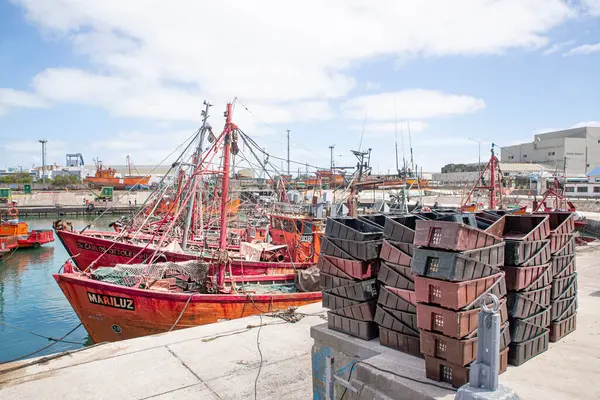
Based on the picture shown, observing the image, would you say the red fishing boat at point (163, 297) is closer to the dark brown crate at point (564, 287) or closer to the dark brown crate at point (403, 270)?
the dark brown crate at point (403, 270)

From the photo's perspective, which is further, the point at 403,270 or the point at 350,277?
the point at 350,277

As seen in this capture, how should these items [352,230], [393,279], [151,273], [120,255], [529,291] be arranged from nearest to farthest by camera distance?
[529,291]
[393,279]
[352,230]
[151,273]
[120,255]

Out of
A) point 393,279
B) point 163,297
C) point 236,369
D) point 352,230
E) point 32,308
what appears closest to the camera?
point 393,279

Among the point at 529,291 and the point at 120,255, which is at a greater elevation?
the point at 529,291

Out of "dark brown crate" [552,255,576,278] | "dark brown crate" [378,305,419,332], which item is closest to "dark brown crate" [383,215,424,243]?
"dark brown crate" [378,305,419,332]

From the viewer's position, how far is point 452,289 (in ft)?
12.7

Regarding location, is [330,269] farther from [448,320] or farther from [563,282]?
[563,282]

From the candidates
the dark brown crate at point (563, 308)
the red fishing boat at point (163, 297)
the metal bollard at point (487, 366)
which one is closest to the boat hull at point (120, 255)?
the red fishing boat at point (163, 297)

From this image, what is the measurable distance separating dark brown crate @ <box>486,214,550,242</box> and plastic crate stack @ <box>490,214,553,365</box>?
0.08 ft

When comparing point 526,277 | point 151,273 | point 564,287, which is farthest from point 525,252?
point 151,273

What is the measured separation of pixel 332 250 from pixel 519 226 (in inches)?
108

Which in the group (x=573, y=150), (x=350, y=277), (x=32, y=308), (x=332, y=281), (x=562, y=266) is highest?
(x=573, y=150)

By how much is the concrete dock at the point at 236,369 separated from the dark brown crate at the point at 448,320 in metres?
0.58

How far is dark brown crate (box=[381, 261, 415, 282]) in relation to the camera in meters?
4.90
